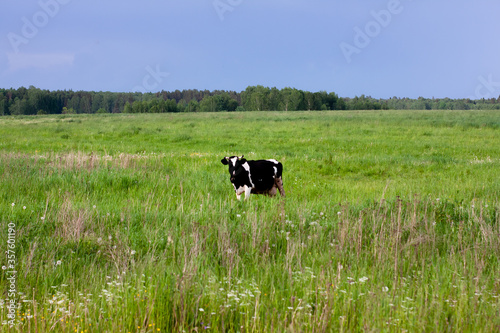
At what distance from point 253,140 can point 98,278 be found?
23229 millimetres

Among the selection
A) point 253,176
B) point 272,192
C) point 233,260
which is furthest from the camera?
point 272,192

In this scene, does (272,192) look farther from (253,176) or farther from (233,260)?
(233,260)

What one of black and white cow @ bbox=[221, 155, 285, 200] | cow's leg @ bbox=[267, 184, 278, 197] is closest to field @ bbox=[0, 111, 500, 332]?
black and white cow @ bbox=[221, 155, 285, 200]

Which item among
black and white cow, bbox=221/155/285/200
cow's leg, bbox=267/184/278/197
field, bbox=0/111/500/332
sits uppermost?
black and white cow, bbox=221/155/285/200

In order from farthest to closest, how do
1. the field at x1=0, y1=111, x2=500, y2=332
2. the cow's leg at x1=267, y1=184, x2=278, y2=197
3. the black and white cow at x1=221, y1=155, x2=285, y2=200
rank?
the cow's leg at x1=267, y1=184, x2=278, y2=197 → the black and white cow at x1=221, y1=155, x2=285, y2=200 → the field at x1=0, y1=111, x2=500, y2=332

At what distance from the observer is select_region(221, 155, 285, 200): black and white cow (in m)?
9.12

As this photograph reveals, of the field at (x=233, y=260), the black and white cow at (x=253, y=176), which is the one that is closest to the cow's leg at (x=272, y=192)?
the black and white cow at (x=253, y=176)

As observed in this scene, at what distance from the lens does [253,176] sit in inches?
369

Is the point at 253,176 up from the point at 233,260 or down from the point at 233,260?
up

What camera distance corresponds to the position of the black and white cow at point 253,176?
29.9 ft

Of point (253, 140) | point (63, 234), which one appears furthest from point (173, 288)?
point (253, 140)

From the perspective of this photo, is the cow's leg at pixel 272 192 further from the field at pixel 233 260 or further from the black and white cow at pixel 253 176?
the field at pixel 233 260

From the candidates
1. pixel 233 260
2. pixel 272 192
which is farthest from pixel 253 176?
pixel 233 260

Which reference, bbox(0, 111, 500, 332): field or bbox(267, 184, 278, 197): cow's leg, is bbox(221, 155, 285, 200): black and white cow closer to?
bbox(267, 184, 278, 197): cow's leg
